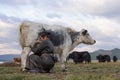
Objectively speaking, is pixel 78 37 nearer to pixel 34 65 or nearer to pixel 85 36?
pixel 85 36

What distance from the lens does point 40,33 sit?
2238cm

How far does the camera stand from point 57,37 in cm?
2347

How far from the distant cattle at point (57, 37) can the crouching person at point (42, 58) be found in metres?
2.15

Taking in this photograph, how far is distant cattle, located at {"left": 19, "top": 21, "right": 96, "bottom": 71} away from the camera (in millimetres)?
22406

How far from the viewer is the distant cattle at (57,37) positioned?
22406 millimetres

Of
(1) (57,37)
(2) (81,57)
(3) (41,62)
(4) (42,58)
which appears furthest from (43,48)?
(2) (81,57)

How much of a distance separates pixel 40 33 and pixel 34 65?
2965mm

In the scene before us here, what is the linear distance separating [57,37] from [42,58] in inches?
157

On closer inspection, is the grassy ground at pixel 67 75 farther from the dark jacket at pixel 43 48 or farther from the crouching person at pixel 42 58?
the dark jacket at pixel 43 48

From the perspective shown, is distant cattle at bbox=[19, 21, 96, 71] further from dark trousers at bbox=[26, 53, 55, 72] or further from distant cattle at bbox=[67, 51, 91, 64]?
distant cattle at bbox=[67, 51, 91, 64]

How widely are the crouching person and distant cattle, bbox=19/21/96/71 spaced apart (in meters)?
2.15

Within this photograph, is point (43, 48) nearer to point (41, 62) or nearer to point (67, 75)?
point (41, 62)

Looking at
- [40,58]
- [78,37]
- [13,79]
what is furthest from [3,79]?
[78,37]

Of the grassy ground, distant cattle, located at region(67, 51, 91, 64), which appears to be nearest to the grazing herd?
the grassy ground
